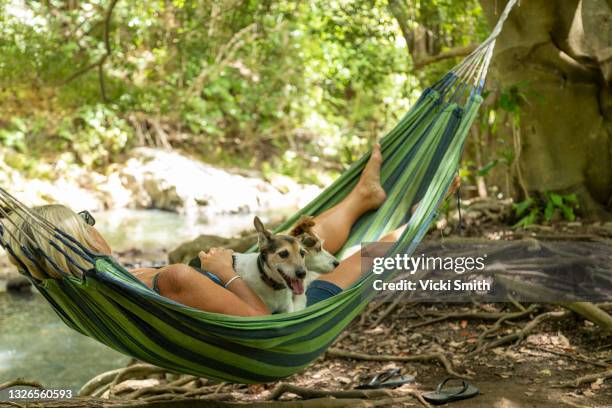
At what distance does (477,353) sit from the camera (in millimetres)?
2770

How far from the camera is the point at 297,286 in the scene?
2.04 meters

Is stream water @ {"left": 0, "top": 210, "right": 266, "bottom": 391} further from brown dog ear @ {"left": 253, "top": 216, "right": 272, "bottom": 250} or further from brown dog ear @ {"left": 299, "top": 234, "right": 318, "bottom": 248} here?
brown dog ear @ {"left": 253, "top": 216, "right": 272, "bottom": 250}

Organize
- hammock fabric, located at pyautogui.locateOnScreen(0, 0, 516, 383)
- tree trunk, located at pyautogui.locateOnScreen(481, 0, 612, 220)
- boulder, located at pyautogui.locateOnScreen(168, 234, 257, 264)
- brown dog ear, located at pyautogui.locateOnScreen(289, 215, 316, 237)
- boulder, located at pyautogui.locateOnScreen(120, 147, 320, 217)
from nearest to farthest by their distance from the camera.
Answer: hammock fabric, located at pyautogui.locateOnScreen(0, 0, 516, 383), brown dog ear, located at pyautogui.locateOnScreen(289, 215, 316, 237), tree trunk, located at pyautogui.locateOnScreen(481, 0, 612, 220), boulder, located at pyautogui.locateOnScreen(168, 234, 257, 264), boulder, located at pyautogui.locateOnScreen(120, 147, 320, 217)

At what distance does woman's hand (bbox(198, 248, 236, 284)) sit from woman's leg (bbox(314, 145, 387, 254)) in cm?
57

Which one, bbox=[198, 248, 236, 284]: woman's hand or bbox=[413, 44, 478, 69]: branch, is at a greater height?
bbox=[413, 44, 478, 69]: branch

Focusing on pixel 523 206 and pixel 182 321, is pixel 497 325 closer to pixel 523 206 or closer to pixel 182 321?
pixel 523 206

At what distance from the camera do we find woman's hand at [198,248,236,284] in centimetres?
207

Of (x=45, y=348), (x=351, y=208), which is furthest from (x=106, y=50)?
(x=351, y=208)

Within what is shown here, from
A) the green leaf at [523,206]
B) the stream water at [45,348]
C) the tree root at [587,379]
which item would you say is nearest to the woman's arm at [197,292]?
the tree root at [587,379]

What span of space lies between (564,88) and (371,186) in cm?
166

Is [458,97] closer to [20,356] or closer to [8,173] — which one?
[20,356]

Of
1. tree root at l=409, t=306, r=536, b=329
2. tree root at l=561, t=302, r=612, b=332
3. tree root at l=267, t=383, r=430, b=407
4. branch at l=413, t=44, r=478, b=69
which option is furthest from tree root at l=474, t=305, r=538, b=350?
branch at l=413, t=44, r=478, b=69

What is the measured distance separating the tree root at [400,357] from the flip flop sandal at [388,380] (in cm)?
16

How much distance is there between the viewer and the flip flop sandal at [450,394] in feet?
7.35
